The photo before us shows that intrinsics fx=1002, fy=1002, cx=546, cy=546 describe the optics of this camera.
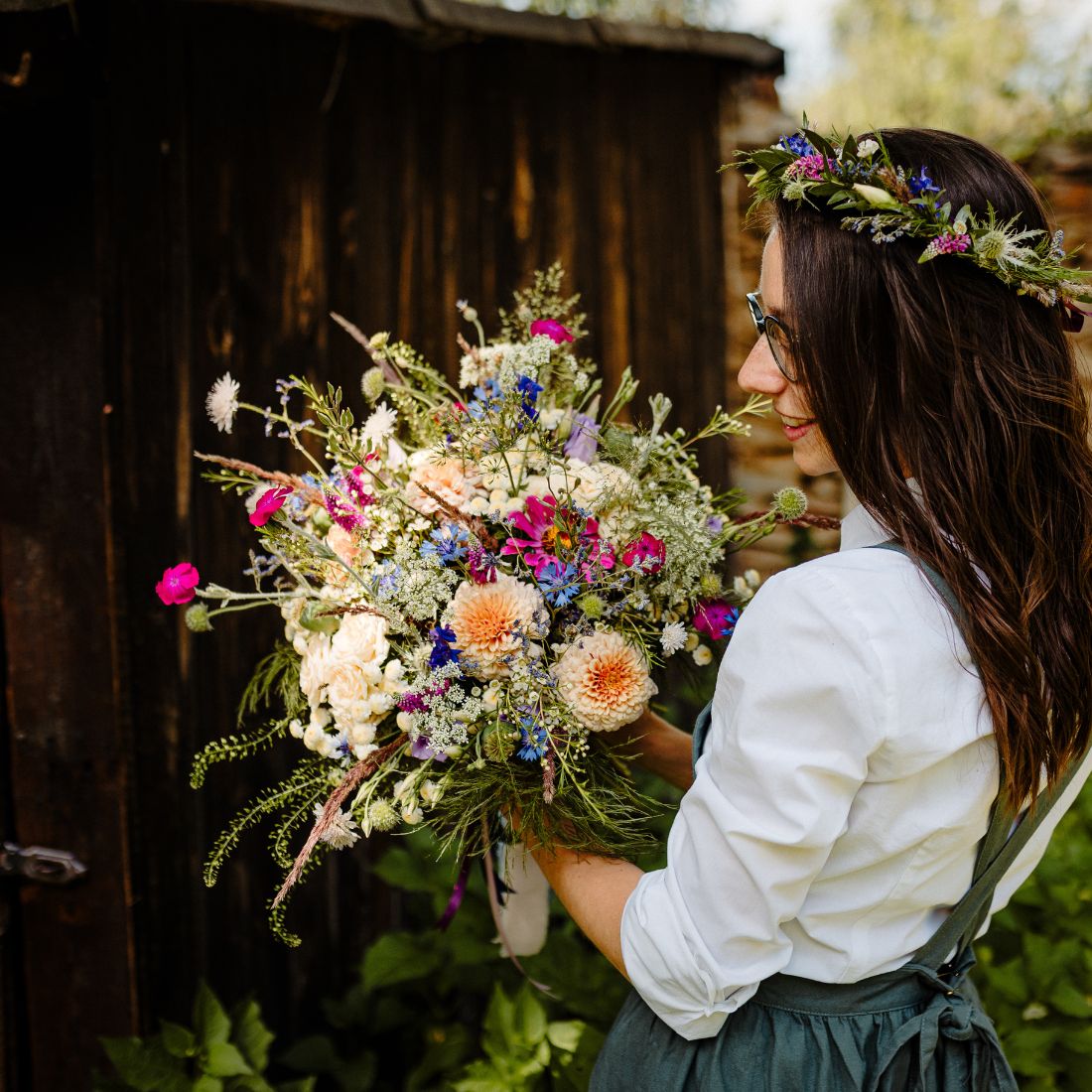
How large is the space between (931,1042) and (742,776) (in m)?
0.51

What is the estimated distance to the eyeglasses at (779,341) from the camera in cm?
127

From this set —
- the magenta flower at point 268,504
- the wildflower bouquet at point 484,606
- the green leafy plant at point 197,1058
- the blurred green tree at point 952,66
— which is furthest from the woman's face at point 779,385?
the blurred green tree at point 952,66

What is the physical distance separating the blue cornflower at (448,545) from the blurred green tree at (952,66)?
7638mm

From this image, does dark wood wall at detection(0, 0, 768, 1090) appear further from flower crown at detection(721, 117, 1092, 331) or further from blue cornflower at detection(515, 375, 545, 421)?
flower crown at detection(721, 117, 1092, 331)

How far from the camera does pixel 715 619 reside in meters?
1.54

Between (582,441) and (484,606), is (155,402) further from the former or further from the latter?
(484,606)

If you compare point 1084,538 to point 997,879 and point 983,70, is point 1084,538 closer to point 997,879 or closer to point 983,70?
point 997,879

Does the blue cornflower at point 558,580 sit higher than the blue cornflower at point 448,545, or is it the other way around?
the blue cornflower at point 448,545

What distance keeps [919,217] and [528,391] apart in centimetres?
57

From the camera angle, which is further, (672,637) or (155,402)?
(155,402)

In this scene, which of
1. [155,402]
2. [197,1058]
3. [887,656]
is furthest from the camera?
[155,402]

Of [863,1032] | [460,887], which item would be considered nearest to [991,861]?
[863,1032]

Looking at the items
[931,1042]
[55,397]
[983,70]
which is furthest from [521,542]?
[983,70]

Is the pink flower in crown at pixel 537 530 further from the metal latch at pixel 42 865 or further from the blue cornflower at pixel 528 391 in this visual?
the metal latch at pixel 42 865
